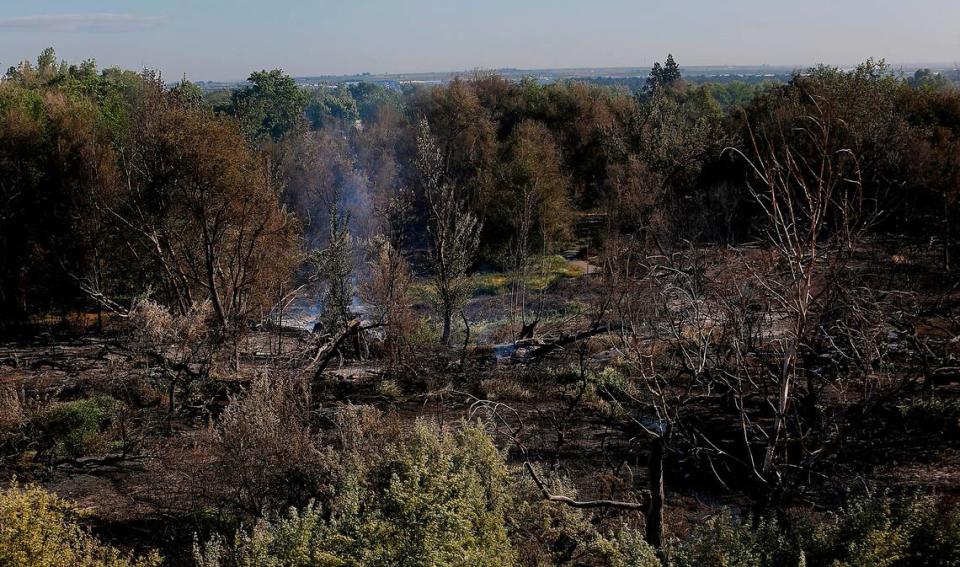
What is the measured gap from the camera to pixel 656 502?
5.68 m

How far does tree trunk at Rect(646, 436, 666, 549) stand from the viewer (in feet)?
18.5

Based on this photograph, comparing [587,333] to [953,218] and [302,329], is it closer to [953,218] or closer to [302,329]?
[302,329]

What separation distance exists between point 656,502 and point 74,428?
6824 millimetres

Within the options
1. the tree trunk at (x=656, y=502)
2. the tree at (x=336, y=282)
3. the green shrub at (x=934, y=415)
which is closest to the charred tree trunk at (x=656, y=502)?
the tree trunk at (x=656, y=502)

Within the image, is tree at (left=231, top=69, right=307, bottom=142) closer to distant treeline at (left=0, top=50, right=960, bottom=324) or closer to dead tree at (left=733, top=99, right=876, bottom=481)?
distant treeline at (left=0, top=50, right=960, bottom=324)

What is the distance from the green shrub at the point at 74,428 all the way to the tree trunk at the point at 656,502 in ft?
21.0

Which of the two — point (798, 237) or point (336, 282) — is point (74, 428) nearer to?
point (336, 282)

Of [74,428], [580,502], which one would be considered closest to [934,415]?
[580,502]

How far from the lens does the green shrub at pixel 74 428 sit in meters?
8.68

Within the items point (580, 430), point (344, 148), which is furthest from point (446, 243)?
point (344, 148)

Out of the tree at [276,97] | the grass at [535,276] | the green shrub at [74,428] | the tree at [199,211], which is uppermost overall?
the tree at [276,97]

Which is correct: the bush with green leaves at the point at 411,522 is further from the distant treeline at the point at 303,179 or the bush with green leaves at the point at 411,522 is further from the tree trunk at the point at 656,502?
the distant treeline at the point at 303,179

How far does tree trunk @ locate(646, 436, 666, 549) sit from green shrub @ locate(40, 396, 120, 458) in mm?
6402

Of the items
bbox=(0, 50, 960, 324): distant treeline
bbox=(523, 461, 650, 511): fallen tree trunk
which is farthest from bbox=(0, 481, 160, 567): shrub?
bbox=(0, 50, 960, 324): distant treeline
